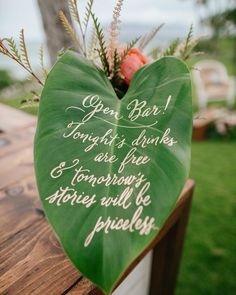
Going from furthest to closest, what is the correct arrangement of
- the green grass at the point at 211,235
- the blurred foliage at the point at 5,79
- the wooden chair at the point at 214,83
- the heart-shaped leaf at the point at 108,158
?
the blurred foliage at the point at 5,79
the wooden chair at the point at 214,83
the green grass at the point at 211,235
the heart-shaped leaf at the point at 108,158

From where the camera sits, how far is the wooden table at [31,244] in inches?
22.1

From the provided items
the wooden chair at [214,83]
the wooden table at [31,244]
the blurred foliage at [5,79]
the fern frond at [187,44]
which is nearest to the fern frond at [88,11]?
the fern frond at [187,44]

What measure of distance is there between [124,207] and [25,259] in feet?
1.02

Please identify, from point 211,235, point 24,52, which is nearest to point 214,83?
point 211,235

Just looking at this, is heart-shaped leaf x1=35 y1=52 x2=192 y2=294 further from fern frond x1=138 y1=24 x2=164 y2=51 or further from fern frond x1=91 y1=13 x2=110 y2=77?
fern frond x1=138 y1=24 x2=164 y2=51

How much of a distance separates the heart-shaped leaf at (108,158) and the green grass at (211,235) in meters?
1.22

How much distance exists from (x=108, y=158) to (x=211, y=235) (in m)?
1.57

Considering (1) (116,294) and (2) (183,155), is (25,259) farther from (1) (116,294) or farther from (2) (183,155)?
(2) (183,155)

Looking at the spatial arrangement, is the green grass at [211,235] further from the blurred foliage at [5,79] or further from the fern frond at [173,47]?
the blurred foliage at [5,79]

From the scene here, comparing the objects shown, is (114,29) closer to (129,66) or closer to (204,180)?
(129,66)

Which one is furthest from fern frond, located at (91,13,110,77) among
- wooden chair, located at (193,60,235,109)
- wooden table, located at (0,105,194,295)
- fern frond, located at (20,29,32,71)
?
wooden chair, located at (193,60,235,109)

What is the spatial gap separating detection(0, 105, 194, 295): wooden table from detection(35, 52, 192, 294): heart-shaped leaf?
7.9 inches

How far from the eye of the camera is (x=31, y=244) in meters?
0.66

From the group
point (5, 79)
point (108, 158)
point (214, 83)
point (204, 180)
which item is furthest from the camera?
point (5, 79)
